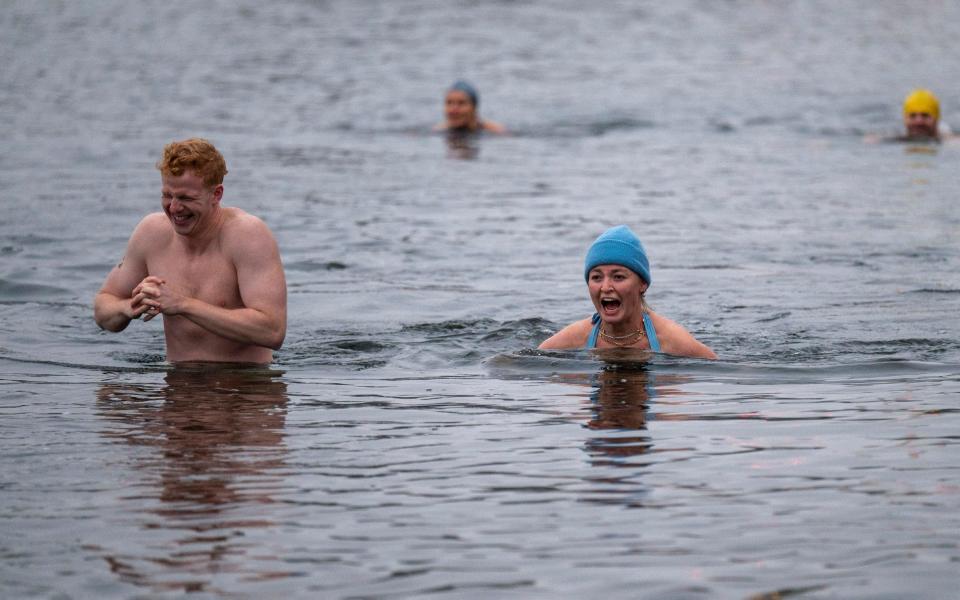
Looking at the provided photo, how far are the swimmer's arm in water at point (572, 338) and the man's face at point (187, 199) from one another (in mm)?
2702

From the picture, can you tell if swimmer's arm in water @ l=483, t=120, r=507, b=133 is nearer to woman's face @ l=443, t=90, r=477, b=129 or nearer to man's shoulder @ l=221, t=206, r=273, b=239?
woman's face @ l=443, t=90, r=477, b=129

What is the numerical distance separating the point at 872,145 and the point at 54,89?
54.2 ft

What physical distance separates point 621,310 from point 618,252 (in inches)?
15.7

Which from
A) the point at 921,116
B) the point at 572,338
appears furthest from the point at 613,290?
the point at 921,116

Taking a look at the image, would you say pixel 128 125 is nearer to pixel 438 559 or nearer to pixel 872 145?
pixel 872 145

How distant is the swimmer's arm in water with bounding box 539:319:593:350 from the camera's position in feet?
35.7

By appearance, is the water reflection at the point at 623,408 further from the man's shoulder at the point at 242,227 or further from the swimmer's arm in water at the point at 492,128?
the swimmer's arm in water at the point at 492,128

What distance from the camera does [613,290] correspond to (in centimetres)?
1018

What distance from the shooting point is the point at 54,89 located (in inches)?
1262

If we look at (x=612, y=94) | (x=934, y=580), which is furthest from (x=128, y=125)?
(x=934, y=580)

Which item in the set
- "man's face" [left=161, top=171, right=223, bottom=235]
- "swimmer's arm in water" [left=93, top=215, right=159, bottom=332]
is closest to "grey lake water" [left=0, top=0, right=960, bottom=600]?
"swimmer's arm in water" [left=93, top=215, right=159, bottom=332]

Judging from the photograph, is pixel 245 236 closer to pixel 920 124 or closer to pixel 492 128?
pixel 492 128

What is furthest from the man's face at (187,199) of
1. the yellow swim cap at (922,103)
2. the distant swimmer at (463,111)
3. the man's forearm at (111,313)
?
the yellow swim cap at (922,103)

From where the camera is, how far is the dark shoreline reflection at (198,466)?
6254 mm
